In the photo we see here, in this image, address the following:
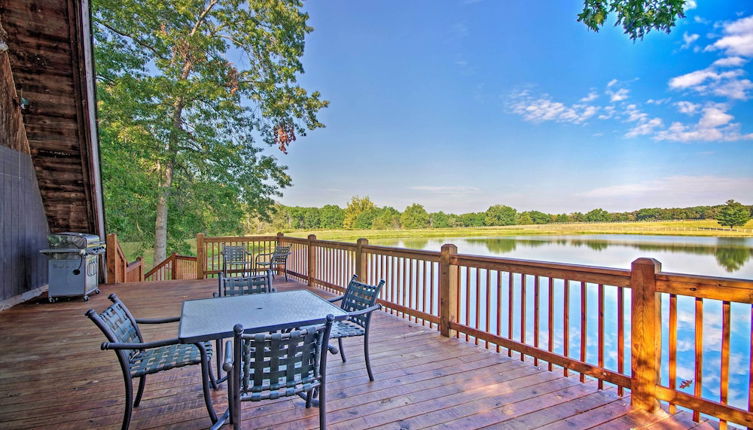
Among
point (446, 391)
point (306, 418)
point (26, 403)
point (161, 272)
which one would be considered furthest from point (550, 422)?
point (161, 272)

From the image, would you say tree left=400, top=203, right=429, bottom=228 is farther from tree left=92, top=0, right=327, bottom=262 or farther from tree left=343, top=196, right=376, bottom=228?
tree left=92, top=0, right=327, bottom=262

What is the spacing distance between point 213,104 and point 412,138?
1431 centimetres

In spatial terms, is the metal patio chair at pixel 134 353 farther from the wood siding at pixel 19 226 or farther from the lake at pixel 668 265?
the wood siding at pixel 19 226

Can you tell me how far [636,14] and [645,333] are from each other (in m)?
3.15

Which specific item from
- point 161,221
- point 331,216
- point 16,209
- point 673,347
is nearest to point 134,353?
point 673,347

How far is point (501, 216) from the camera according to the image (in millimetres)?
18828

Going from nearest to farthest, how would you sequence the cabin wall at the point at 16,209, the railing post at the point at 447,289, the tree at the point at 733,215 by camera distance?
1. the railing post at the point at 447,289
2. the cabin wall at the point at 16,209
3. the tree at the point at 733,215

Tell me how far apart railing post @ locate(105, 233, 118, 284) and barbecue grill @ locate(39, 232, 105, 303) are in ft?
3.61

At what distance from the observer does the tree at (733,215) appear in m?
7.80

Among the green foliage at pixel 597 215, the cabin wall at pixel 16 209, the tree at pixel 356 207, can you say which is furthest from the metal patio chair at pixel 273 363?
the tree at pixel 356 207

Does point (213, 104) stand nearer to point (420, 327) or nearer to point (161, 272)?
point (161, 272)

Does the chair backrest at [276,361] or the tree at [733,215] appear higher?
the tree at [733,215]

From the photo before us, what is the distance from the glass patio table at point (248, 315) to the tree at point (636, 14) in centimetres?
388

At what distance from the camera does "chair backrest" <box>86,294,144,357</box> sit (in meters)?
1.86
